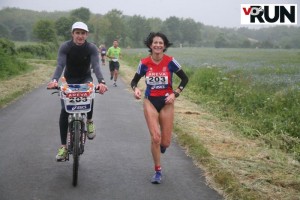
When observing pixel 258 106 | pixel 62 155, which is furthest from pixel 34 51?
pixel 62 155

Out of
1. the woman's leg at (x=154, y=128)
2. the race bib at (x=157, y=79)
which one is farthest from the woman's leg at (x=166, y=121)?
the race bib at (x=157, y=79)

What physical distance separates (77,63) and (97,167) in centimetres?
177

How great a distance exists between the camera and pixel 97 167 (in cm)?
625

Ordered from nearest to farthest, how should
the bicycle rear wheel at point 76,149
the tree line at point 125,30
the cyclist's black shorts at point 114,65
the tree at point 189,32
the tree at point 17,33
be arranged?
the bicycle rear wheel at point 76,149 → the cyclist's black shorts at point 114,65 → the tree line at point 125,30 → the tree at point 17,33 → the tree at point 189,32

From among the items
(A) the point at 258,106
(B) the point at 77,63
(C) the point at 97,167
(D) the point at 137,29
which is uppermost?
(D) the point at 137,29

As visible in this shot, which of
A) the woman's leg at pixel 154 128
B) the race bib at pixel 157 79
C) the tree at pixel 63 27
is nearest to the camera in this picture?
the woman's leg at pixel 154 128

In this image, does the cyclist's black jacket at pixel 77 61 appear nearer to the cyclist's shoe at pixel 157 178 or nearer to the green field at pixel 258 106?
the cyclist's shoe at pixel 157 178

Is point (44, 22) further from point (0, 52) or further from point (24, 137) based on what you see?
point (24, 137)

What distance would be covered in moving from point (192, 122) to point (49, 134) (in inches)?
148

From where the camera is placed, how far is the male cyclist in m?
5.69

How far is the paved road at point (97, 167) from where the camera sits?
16.8ft

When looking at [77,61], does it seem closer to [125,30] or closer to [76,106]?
[76,106]

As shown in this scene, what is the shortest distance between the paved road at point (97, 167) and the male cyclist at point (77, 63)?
598 mm

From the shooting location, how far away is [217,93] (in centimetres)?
1494
